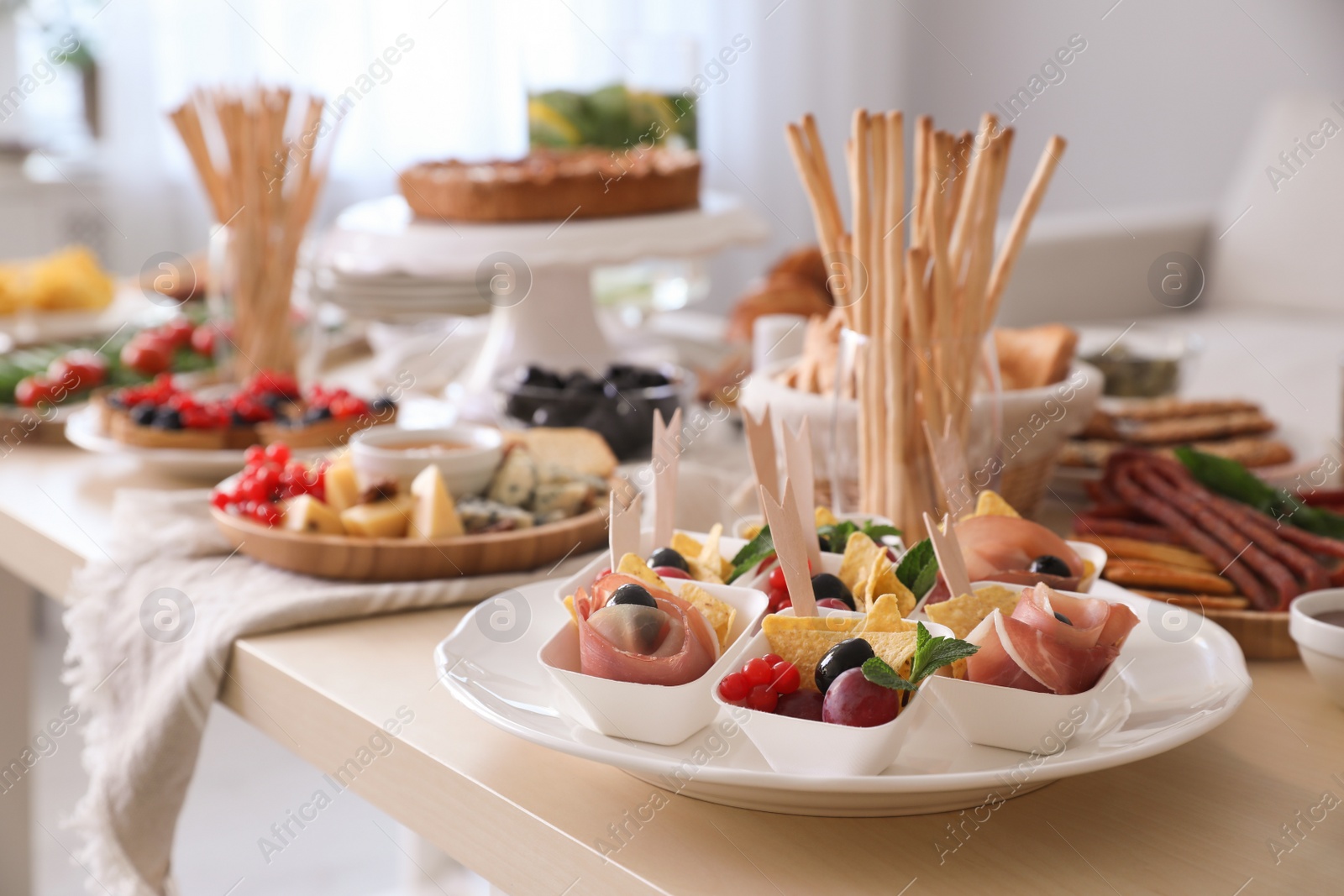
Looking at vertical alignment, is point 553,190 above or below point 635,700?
above

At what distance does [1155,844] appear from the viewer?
55cm

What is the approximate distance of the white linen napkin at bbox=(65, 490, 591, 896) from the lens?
79cm

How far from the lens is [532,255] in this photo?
A: 122 cm

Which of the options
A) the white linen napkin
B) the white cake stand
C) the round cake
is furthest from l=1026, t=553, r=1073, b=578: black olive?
the round cake

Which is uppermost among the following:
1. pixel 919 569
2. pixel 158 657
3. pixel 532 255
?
pixel 532 255

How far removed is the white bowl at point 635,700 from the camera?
0.54 metres

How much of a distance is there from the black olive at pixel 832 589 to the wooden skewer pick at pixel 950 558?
54mm

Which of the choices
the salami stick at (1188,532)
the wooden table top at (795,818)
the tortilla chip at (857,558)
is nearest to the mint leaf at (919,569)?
the tortilla chip at (857,558)

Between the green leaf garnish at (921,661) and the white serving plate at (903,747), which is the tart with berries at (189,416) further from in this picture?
the green leaf garnish at (921,661)

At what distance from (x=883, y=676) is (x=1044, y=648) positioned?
0.26 ft

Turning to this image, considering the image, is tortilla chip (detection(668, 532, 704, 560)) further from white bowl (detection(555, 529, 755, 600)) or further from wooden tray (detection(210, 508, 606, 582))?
wooden tray (detection(210, 508, 606, 582))

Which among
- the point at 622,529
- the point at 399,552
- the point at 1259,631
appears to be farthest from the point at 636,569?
the point at 1259,631

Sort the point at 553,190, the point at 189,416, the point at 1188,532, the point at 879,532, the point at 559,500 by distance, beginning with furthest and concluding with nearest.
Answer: the point at 553,190 < the point at 189,416 < the point at 559,500 < the point at 1188,532 < the point at 879,532

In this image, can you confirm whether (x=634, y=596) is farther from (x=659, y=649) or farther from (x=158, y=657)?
(x=158, y=657)
